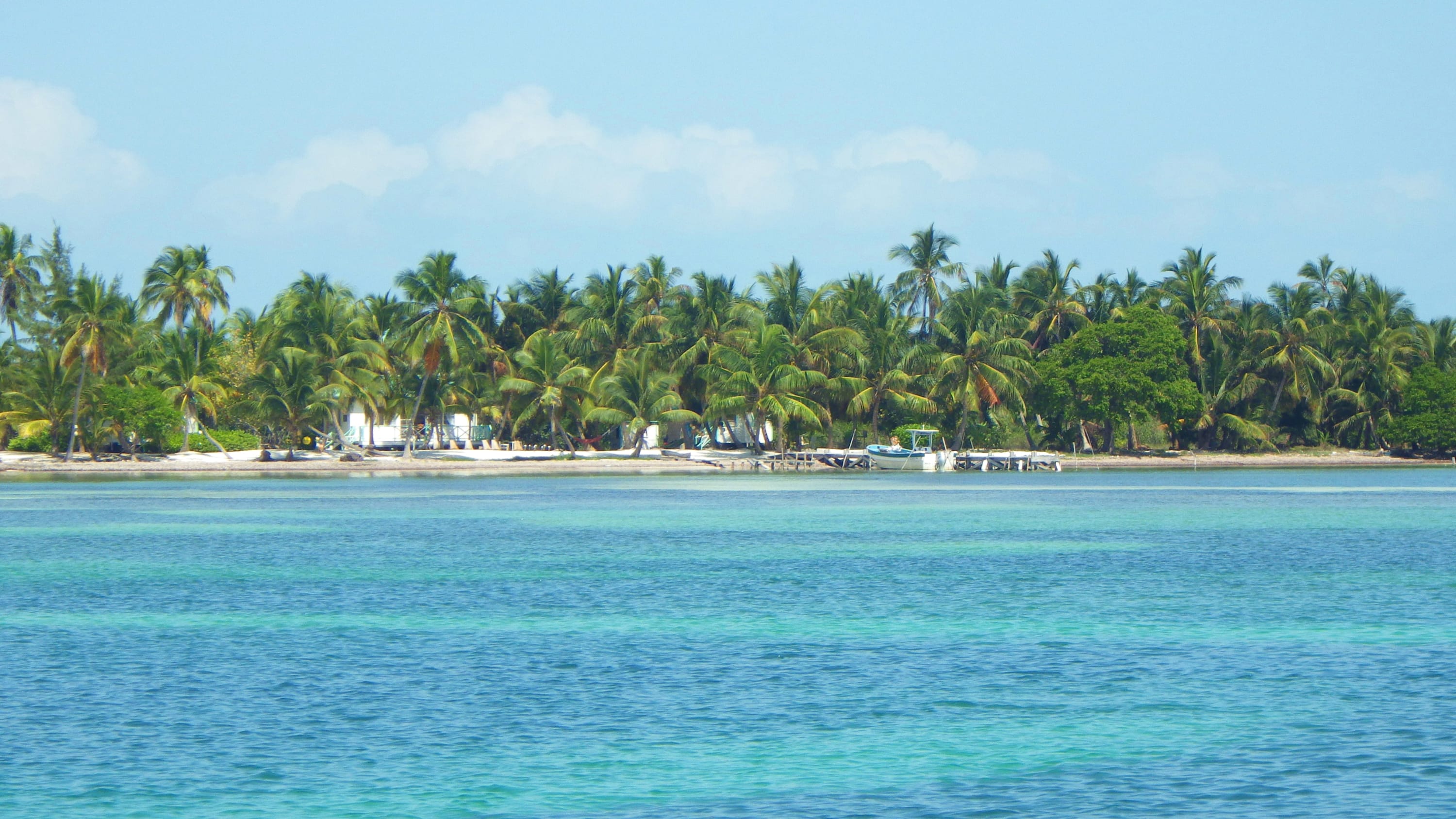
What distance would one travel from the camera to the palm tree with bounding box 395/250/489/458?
231 feet

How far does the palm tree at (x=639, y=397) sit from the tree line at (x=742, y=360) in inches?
5.5

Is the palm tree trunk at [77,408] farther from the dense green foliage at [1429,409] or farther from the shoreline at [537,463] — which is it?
the dense green foliage at [1429,409]

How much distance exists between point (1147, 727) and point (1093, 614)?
7740mm

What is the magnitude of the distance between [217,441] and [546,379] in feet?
58.9

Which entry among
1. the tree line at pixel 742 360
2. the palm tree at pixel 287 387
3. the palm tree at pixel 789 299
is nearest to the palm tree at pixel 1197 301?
the tree line at pixel 742 360

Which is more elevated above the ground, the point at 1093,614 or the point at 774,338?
the point at 774,338

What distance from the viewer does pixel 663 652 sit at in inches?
692

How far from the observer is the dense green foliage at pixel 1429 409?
7881 centimetres

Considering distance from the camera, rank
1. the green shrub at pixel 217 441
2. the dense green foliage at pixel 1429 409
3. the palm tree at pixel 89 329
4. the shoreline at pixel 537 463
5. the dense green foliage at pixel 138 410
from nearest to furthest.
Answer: the palm tree at pixel 89 329, the dense green foliage at pixel 138 410, the shoreline at pixel 537 463, the green shrub at pixel 217 441, the dense green foliage at pixel 1429 409

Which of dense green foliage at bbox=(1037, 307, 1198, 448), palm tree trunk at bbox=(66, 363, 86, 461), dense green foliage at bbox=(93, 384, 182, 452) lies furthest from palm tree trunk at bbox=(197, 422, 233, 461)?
dense green foliage at bbox=(1037, 307, 1198, 448)

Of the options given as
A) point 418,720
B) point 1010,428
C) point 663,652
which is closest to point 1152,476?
point 1010,428

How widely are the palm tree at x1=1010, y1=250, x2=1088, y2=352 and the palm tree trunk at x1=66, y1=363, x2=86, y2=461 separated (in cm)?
4860

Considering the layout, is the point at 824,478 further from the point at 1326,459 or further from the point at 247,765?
the point at 247,765

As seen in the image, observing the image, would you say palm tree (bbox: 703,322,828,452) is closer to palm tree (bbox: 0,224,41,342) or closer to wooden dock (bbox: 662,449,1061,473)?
wooden dock (bbox: 662,449,1061,473)
